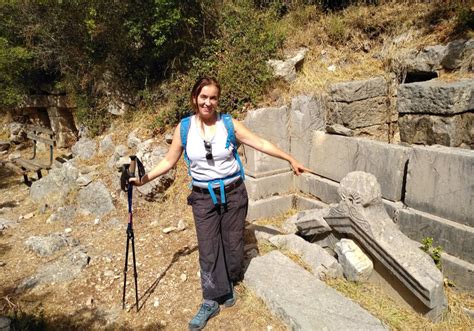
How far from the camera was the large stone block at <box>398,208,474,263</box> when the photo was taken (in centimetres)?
285

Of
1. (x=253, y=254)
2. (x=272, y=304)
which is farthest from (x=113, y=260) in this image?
(x=272, y=304)

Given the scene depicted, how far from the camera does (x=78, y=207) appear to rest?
225 inches

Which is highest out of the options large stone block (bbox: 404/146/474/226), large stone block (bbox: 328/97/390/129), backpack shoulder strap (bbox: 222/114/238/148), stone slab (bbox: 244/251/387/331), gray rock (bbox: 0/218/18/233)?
backpack shoulder strap (bbox: 222/114/238/148)

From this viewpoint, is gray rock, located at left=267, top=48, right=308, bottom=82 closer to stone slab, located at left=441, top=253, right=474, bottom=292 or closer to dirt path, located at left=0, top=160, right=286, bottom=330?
dirt path, located at left=0, top=160, right=286, bottom=330

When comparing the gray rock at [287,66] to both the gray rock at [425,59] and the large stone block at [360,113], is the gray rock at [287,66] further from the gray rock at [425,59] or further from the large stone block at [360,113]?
the gray rock at [425,59]

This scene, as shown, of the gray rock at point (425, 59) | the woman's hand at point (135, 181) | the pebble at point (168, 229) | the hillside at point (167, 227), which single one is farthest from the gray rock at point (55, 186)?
the gray rock at point (425, 59)

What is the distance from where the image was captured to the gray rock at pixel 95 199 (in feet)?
18.1

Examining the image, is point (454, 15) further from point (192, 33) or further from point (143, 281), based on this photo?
point (143, 281)

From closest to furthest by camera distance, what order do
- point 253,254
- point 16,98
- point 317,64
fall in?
point 253,254, point 317,64, point 16,98

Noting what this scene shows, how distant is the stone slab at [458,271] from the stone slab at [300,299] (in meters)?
0.95

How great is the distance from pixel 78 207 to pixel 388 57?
572cm

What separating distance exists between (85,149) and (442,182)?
23.5 ft

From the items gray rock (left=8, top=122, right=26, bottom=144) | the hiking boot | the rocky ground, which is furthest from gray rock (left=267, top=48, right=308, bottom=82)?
gray rock (left=8, top=122, right=26, bottom=144)

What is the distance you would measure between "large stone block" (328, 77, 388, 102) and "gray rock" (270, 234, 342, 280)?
2.03 m
